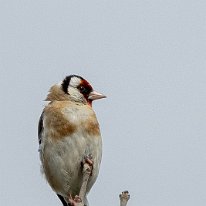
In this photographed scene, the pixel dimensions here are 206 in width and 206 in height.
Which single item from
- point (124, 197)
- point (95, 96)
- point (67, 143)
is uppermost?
point (95, 96)

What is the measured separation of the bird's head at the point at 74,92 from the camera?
7.45m

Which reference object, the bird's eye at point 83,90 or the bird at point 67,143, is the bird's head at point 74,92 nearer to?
the bird's eye at point 83,90

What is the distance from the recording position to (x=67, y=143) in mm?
6641

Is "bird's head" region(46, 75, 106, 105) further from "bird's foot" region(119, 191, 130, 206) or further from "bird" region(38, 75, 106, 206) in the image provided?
"bird's foot" region(119, 191, 130, 206)

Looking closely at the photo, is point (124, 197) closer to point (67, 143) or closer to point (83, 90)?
point (67, 143)

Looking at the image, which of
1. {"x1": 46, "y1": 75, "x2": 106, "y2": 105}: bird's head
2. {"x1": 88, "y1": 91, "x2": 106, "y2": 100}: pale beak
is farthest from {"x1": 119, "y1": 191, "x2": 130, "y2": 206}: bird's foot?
{"x1": 88, "y1": 91, "x2": 106, "y2": 100}: pale beak

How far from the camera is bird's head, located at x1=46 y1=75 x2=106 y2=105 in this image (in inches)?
293

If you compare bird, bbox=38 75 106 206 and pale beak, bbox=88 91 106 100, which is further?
pale beak, bbox=88 91 106 100

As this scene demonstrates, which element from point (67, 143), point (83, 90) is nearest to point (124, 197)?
point (67, 143)

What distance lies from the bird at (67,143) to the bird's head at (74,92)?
0.21 metres

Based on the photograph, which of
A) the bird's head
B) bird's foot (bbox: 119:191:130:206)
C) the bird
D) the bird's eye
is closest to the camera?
bird's foot (bbox: 119:191:130:206)

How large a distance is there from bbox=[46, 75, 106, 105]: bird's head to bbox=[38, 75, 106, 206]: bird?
21cm

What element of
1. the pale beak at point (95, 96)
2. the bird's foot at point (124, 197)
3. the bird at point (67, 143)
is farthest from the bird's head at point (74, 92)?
the bird's foot at point (124, 197)

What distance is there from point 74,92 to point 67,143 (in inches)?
43.6
